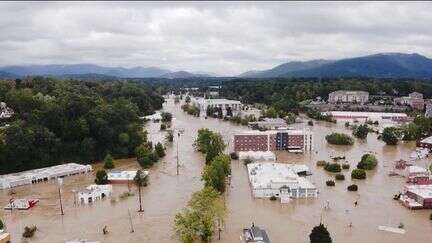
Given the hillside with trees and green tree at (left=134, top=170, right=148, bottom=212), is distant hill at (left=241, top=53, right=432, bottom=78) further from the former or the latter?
green tree at (left=134, top=170, right=148, bottom=212)

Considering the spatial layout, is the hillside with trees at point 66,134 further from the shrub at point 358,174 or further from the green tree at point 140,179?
the shrub at point 358,174

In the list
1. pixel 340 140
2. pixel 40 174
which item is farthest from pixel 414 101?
pixel 40 174

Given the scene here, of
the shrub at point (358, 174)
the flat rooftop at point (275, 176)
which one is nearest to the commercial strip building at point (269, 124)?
the flat rooftop at point (275, 176)

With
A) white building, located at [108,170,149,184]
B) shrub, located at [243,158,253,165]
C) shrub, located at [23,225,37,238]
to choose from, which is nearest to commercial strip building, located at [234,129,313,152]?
shrub, located at [243,158,253,165]

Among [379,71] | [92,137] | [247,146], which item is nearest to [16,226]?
[92,137]

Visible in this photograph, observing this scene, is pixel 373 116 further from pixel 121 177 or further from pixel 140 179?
pixel 140 179

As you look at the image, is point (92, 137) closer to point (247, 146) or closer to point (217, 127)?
point (247, 146)
